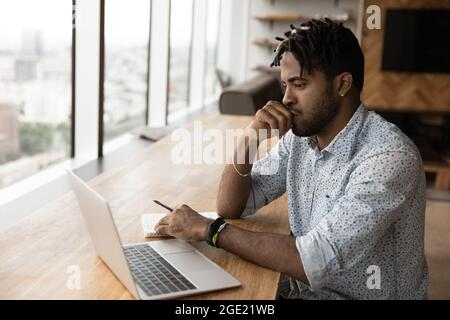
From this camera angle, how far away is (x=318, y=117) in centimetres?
145

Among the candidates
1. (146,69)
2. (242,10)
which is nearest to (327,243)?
(146,69)

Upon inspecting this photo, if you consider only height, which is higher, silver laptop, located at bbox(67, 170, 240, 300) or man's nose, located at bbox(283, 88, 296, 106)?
man's nose, located at bbox(283, 88, 296, 106)

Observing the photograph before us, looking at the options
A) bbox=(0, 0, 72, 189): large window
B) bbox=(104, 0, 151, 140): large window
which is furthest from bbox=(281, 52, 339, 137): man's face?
bbox=(104, 0, 151, 140): large window

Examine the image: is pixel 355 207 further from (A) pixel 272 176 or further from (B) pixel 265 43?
(B) pixel 265 43

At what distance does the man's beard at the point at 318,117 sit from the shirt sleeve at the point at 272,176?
0.65ft

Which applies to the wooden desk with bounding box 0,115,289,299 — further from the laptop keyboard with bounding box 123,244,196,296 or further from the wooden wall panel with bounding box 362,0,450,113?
the wooden wall panel with bounding box 362,0,450,113

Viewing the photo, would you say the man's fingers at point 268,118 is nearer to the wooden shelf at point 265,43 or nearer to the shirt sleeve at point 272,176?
the shirt sleeve at point 272,176

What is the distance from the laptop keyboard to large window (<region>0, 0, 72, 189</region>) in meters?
1.16

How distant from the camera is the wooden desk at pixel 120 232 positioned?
111cm

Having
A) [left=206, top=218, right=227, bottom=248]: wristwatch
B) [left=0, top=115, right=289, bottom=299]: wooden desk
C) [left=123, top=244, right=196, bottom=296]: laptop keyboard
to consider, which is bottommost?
[left=0, top=115, right=289, bottom=299]: wooden desk

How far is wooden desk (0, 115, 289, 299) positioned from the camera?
111 centimetres

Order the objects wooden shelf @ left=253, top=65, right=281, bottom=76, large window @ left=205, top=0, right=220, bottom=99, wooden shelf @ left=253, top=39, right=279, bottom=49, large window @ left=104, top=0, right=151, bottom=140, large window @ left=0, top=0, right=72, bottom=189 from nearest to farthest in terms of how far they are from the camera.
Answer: large window @ left=0, top=0, right=72, bottom=189 → large window @ left=104, top=0, right=151, bottom=140 → large window @ left=205, top=0, right=220, bottom=99 → wooden shelf @ left=253, top=65, right=281, bottom=76 → wooden shelf @ left=253, top=39, right=279, bottom=49
